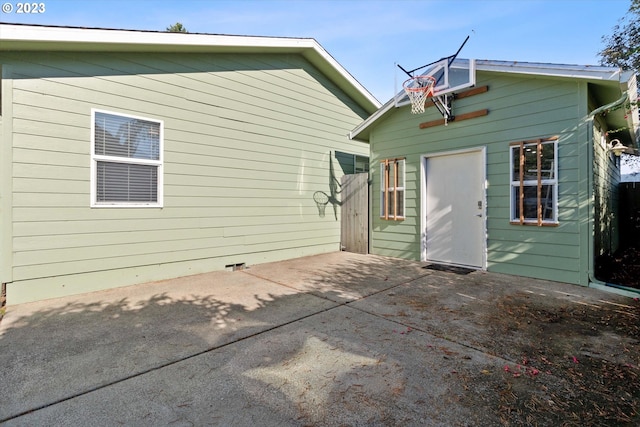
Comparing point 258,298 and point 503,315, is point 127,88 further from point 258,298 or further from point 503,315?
point 503,315

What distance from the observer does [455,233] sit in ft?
18.6

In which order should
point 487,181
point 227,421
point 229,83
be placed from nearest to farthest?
Result: point 227,421
point 487,181
point 229,83

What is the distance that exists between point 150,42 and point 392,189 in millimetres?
5033

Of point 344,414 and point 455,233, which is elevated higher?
point 455,233

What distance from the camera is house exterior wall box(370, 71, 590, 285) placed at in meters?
4.30

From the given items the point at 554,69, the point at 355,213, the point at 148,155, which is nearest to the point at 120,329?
the point at 148,155

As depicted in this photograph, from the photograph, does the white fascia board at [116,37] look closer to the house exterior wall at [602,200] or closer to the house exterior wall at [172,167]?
the house exterior wall at [172,167]

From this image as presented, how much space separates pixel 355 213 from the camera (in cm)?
732

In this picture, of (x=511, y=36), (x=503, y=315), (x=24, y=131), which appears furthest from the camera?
(x=511, y=36)

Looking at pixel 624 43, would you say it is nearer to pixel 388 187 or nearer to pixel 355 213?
pixel 388 187

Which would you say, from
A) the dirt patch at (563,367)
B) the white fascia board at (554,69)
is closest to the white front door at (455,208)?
the white fascia board at (554,69)

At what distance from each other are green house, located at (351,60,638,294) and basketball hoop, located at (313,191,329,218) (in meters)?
1.30

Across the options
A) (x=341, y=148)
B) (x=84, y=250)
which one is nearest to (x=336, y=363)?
(x=84, y=250)

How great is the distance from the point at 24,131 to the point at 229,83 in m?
3.08
